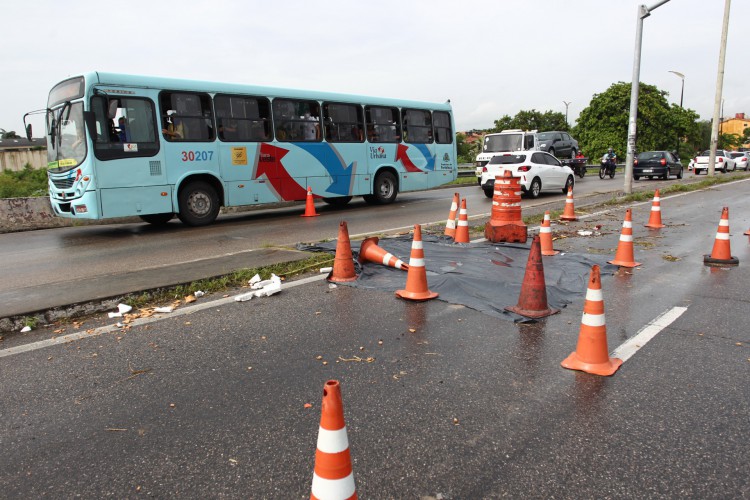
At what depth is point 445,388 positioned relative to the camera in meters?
3.54

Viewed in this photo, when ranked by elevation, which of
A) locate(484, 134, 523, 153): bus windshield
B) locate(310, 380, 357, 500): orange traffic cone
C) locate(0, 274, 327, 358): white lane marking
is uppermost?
locate(484, 134, 523, 153): bus windshield

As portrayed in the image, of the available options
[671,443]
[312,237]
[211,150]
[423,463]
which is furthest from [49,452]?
[211,150]

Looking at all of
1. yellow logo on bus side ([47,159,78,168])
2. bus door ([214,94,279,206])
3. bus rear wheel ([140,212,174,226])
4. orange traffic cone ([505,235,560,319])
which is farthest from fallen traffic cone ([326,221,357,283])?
bus rear wheel ([140,212,174,226])

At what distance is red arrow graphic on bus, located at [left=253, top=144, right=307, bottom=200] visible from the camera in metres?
13.2

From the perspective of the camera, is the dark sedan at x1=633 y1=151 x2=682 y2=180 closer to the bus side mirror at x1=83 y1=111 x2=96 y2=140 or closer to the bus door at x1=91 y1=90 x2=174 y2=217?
the bus door at x1=91 y1=90 x2=174 y2=217

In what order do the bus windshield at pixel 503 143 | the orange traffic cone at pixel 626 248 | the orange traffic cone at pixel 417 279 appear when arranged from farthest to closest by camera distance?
the bus windshield at pixel 503 143, the orange traffic cone at pixel 626 248, the orange traffic cone at pixel 417 279

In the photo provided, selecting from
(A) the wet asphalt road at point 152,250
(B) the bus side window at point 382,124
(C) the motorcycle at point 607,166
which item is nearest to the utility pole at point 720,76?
(C) the motorcycle at point 607,166

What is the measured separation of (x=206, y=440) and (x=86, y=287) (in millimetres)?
3984

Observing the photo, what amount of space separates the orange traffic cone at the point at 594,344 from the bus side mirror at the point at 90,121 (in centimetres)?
995

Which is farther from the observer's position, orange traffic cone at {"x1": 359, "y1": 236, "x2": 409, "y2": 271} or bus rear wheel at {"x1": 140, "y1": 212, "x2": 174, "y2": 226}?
bus rear wheel at {"x1": 140, "y1": 212, "x2": 174, "y2": 226}

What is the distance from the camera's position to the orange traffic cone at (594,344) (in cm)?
380

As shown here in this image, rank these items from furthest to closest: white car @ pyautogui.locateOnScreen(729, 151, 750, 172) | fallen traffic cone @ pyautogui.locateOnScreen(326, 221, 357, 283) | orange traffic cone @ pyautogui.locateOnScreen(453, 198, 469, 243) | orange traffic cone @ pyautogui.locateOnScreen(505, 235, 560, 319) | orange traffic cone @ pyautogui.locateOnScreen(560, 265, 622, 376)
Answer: white car @ pyautogui.locateOnScreen(729, 151, 750, 172), orange traffic cone @ pyautogui.locateOnScreen(453, 198, 469, 243), fallen traffic cone @ pyautogui.locateOnScreen(326, 221, 357, 283), orange traffic cone @ pyautogui.locateOnScreen(505, 235, 560, 319), orange traffic cone @ pyautogui.locateOnScreen(560, 265, 622, 376)

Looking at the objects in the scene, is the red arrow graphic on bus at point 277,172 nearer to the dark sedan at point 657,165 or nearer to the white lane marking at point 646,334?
the white lane marking at point 646,334

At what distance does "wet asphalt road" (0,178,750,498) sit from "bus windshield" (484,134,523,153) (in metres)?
19.0
